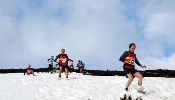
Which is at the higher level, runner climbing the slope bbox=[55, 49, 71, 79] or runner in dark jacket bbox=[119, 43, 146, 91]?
runner climbing the slope bbox=[55, 49, 71, 79]

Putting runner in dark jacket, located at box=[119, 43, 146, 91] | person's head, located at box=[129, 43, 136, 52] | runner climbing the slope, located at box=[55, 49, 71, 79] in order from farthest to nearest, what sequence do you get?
runner climbing the slope, located at box=[55, 49, 71, 79] → person's head, located at box=[129, 43, 136, 52] → runner in dark jacket, located at box=[119, 43, 146, 91]

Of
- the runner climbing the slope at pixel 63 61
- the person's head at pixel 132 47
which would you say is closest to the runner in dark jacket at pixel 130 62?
the person's head at pixel 132 47

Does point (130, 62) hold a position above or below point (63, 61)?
below

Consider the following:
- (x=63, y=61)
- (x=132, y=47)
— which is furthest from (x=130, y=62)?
(x=63, y=61)

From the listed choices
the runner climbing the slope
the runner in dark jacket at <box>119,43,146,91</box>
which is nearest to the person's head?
the runner in dark jacket at <box>119,43,146,91</box>

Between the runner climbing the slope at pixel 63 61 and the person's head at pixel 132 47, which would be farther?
the runner climbing the slope at pixel 63 61

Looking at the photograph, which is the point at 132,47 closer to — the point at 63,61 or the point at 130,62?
the point at 130,62

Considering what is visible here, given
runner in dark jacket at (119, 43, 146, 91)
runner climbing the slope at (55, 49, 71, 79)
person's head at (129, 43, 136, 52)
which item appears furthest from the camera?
runner climbing the slope at (55, 49, 71, 79)

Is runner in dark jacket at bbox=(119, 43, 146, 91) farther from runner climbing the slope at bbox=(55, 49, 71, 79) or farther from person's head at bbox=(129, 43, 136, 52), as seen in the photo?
runner climbing the slope at bbox=(55, 49, 71, 79)

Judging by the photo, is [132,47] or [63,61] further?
[63,61]

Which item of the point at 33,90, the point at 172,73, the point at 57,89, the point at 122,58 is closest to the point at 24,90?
the point at 33,90

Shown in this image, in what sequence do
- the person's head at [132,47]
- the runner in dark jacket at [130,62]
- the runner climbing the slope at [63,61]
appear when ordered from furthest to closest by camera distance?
1. the runner climbing the slope at [63,61]
2. the person's head at [132,47]
3. the runner in dark jacket at [130,62]

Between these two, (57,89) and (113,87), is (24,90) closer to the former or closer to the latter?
(57,89)

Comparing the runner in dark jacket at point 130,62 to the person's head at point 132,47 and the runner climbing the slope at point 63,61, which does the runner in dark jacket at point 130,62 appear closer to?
the person's head at point 132,47
